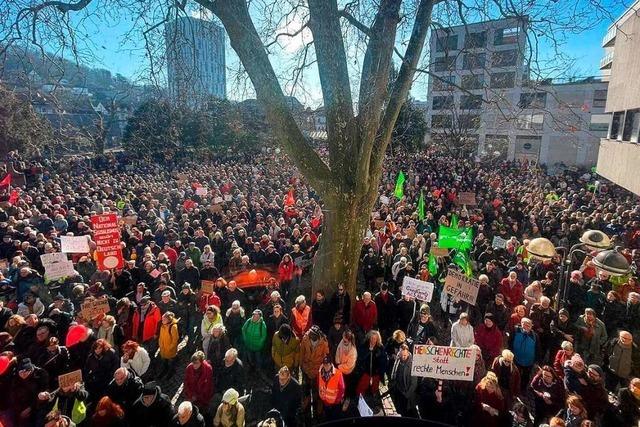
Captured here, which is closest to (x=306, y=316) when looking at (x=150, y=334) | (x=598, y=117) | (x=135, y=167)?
(x=150, y=334)

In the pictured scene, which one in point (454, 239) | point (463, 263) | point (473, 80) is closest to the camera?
point (473, 80)

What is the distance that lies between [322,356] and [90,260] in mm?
6473

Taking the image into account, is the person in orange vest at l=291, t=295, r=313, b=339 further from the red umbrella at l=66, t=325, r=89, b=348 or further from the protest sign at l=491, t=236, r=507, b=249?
the protest sign at l=491, t=236, r=507, b=249

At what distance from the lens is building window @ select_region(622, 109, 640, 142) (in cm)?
1534

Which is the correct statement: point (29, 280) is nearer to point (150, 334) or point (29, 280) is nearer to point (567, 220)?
point (150, 334)

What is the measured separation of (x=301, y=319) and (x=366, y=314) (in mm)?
1155

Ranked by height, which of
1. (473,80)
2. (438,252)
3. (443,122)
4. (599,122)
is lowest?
(438,252)

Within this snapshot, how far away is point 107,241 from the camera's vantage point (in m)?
8.45

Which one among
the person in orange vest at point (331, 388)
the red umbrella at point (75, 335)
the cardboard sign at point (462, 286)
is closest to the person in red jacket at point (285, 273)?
the cardboard sign at point (462, 286)

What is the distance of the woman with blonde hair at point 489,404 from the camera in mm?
4773

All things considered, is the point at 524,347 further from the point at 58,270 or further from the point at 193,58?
the point at 58,270

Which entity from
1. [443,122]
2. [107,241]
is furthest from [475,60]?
[443,122]

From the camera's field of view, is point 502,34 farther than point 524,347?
Yes

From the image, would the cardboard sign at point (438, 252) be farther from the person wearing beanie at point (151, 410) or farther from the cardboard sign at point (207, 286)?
the person wearing beanie at point (151, 410)
